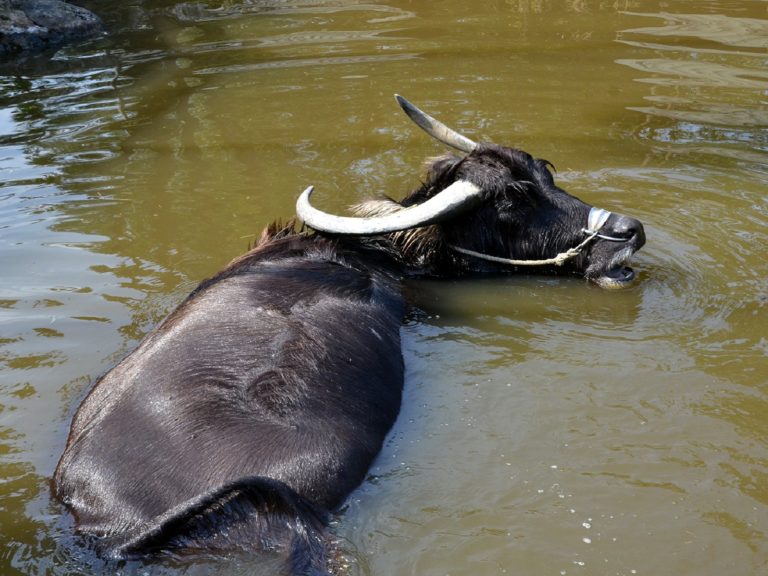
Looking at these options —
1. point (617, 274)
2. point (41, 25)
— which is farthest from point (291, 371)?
point (41, 25)

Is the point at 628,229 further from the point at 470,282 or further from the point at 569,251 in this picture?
the point at 470,282

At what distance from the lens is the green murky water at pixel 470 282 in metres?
3.21

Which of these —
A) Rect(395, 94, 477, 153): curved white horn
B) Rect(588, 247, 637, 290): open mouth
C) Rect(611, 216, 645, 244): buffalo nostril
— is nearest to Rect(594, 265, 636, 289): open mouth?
Rect(588, 247, 637, 290): open mouth

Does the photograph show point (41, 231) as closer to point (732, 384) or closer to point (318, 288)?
point (318, 288)

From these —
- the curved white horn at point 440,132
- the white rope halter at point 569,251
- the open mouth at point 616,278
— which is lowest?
the open mouth at point 616,278

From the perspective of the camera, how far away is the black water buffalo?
2836mm

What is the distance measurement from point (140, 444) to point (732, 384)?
2.60m

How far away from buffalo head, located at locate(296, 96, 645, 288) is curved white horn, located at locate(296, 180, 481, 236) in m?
0.07

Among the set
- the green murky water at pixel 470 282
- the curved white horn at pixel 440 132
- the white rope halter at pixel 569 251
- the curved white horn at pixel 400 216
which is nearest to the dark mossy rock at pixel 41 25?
the green murky water at pixel 470 282

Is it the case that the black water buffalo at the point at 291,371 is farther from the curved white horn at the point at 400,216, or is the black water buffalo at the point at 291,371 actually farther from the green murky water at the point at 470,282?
the green murky water at the point at 470,282

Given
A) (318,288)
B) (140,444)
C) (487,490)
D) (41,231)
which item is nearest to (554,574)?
(487,490)

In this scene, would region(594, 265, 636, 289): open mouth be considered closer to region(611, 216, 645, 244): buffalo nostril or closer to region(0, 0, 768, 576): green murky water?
region(0, 0, 768, 576): green murky water

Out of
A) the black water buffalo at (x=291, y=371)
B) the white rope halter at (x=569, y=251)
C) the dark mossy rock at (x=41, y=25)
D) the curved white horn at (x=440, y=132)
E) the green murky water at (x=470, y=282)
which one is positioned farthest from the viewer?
the dark mossy rock at (x=41, y=25)

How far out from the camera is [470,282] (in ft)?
17.2
